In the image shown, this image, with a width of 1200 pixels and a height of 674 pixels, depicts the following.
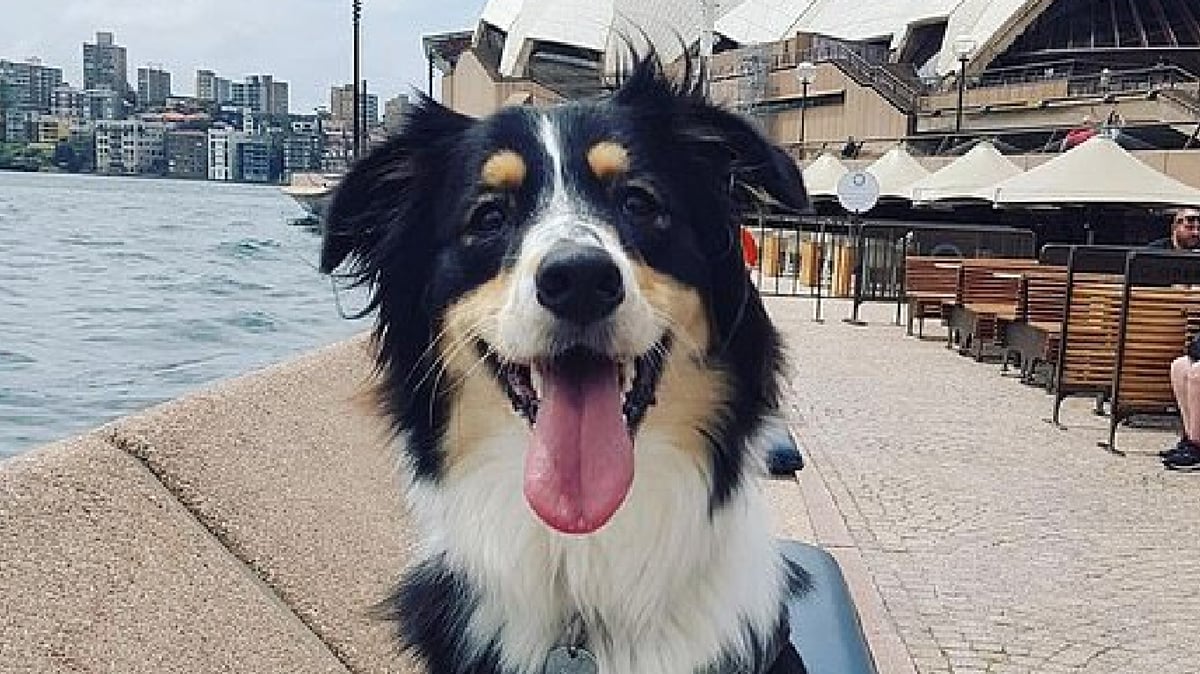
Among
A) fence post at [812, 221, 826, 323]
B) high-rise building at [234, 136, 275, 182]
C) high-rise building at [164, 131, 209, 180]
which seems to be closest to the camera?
fence post at [812, 221, 826, 323]

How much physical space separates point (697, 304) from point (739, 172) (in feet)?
1.21

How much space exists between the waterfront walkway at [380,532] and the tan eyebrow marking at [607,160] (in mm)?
869

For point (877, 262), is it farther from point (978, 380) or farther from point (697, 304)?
point (697, 304)

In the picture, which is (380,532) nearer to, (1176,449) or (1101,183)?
(1176,449)

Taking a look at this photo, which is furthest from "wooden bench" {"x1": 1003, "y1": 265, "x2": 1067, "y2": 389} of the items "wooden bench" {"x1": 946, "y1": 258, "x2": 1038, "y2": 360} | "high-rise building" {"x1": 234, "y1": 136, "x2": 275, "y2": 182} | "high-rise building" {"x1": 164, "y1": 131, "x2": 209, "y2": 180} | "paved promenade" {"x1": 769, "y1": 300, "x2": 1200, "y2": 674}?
"high-rise building" {"x1": 164, "y1": 131, "x2": 209, "y2": 180}

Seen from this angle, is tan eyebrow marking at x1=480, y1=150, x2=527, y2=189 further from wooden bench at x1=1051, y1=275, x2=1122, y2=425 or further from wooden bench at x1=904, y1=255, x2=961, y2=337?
wooden bench at x1=904, y1=255, x2=961, y2=337

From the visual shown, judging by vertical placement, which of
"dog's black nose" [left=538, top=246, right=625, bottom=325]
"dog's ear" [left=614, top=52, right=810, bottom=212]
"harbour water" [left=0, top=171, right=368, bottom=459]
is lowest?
"harbour water" [left=0, top=171, right=368, bottom=459]

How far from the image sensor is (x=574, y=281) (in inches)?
93.4

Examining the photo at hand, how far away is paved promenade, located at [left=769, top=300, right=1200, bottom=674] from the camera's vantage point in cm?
518

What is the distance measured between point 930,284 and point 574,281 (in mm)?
14919

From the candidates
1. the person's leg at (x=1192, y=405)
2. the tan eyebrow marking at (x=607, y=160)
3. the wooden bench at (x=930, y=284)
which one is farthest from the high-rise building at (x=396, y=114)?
the wooden bench at (x=930, y=284)

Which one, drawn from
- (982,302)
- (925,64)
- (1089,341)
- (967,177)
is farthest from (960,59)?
(1089,341)

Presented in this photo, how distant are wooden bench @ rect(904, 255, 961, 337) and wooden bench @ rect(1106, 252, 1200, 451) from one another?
635 centimetres

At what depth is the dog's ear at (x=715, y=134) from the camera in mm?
2844
